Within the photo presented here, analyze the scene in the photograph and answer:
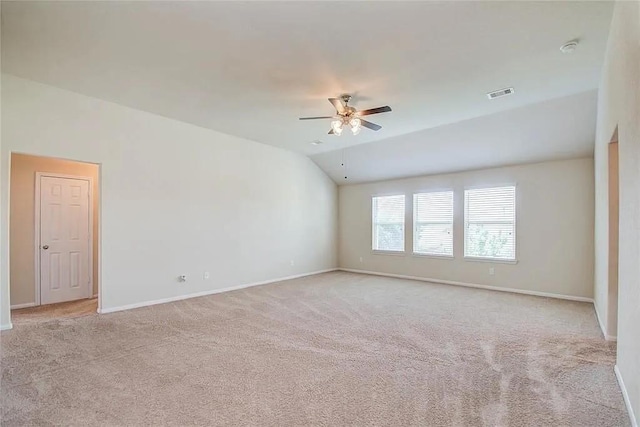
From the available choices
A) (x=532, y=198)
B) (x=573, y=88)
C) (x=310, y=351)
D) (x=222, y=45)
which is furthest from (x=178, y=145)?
(x=532, y=198)

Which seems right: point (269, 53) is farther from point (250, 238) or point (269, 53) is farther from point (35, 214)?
point (35, 214)

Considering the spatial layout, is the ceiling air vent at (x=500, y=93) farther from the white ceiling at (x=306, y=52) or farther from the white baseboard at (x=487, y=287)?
the white baseboard at (x=487, y=287)

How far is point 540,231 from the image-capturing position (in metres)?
5.61

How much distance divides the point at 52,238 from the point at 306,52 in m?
4.92

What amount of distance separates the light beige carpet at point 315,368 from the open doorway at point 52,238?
4.28ft

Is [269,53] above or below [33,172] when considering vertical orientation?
above

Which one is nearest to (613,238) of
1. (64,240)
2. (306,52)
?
(306,52)

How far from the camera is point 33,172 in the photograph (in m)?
4.97

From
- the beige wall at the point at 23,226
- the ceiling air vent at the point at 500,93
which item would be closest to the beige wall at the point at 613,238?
the ceiling air vent at the point at 500,93

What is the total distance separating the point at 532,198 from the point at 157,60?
596cm

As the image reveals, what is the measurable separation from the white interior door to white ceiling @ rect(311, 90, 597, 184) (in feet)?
15.2

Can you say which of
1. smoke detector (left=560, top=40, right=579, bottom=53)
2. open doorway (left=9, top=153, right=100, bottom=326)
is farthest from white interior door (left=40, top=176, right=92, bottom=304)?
smoke detector (left=560, top=40, right=579, bottom=53)

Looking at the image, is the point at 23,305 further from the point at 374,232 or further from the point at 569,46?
the point at 569,46

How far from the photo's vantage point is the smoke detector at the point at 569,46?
289 centimetres
